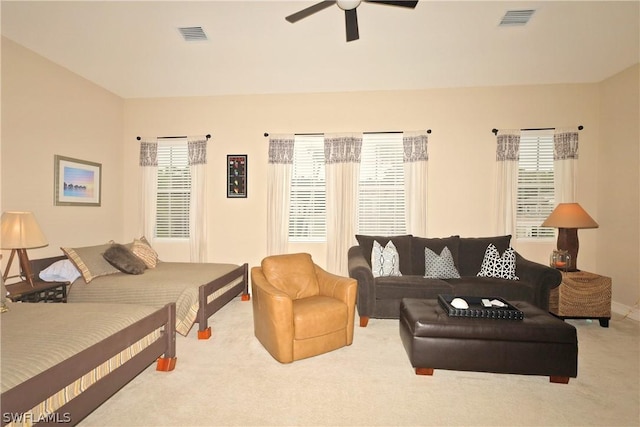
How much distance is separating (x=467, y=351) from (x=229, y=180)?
13.9 ft

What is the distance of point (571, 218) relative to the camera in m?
4.12

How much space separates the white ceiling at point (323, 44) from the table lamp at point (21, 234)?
2019mm

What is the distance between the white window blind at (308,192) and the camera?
5207 millimetres

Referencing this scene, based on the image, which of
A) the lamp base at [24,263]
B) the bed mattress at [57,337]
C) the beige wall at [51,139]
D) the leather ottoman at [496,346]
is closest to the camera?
the bed mattress at [57,337]

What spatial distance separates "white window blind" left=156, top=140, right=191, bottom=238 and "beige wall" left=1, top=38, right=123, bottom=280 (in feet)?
2.32

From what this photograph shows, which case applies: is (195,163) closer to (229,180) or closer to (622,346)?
(229,180)

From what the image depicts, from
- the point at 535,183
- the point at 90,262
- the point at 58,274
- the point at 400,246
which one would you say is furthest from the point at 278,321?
the point at 535,183

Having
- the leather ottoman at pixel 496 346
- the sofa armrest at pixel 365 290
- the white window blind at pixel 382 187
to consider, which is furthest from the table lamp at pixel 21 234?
the white window blind at pixel 382 187

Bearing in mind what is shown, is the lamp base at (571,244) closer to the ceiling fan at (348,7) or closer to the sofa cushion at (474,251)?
the sofa cushion at (474,251)

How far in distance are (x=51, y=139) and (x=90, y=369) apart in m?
3.58

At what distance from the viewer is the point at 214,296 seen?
371 cm

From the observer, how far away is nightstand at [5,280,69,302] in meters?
3.08

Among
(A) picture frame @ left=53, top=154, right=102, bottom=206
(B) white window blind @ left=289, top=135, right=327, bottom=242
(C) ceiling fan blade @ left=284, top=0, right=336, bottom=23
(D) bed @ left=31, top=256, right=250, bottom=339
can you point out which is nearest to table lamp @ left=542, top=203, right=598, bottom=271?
(B) white window blind @ left=289, top=135, right=327, bottom=242

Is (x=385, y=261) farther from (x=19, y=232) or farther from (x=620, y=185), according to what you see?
(x=19, y=232)
